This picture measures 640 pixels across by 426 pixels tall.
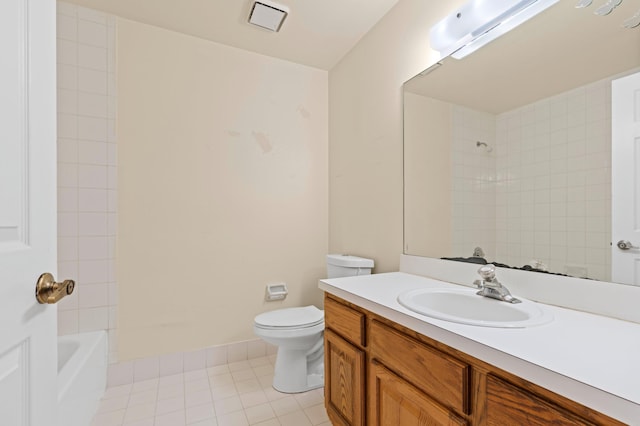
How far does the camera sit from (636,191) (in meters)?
0.89

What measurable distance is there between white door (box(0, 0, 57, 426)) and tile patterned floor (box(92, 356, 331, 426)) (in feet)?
3.50

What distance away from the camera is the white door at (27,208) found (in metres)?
0.58

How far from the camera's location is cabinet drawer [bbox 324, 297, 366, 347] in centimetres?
118

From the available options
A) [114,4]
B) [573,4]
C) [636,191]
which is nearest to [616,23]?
[573,4]

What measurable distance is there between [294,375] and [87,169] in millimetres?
1852

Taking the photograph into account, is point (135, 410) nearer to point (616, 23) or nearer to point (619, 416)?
point (619, 416)

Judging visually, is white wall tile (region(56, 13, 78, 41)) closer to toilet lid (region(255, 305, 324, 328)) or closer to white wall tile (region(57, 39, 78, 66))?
white wall tile (region(57, 39, 78, 66))

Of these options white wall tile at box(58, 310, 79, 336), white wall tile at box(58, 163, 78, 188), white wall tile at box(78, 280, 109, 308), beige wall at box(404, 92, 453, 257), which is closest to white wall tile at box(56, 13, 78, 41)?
white wall tile at box(58, 163, 78, 188)

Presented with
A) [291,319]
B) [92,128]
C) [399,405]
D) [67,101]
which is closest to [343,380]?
[399,405]

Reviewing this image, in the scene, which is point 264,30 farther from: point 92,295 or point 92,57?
point 92,295

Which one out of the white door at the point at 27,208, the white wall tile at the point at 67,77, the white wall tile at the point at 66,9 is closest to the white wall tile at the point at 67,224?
the white wall tile at the point at 67,77

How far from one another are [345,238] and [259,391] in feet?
3.91

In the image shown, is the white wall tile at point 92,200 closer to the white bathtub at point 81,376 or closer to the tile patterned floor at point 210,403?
the white bathtub at point 81,376

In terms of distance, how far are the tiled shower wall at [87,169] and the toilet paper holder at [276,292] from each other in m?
1.02
